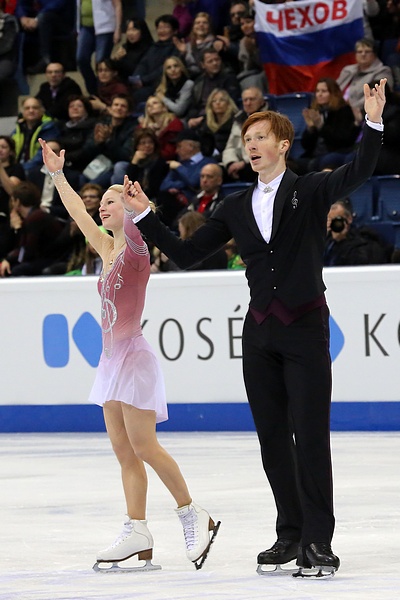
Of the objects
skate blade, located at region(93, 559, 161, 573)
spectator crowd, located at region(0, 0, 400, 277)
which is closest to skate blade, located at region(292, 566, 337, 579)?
skate blade, located at region(93, 559, 161, 573)

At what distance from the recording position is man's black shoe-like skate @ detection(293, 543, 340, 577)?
445cm

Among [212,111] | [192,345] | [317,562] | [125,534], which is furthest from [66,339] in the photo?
[317,562]

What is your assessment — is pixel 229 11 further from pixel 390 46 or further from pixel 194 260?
pixel 194 260

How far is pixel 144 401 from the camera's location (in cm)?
478

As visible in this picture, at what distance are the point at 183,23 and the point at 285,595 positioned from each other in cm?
1032

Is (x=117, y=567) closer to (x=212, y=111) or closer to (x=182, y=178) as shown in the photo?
(x=182, y=178)

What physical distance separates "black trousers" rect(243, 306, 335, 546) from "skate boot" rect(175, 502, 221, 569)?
27 cm

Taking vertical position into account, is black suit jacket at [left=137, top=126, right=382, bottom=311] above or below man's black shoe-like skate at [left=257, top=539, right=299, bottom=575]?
above

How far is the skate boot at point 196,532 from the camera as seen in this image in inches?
187

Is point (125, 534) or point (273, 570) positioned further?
point (125, 534)

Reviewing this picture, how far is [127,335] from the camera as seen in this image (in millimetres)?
4941

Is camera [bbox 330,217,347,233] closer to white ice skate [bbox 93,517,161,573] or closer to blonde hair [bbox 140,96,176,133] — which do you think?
blonde hair [bbox 140,96,176,133]

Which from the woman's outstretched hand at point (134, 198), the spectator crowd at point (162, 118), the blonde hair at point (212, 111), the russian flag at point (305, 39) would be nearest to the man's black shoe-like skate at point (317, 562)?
the woman's outstretched hand at point (134, 198)

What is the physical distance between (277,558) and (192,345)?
17.8ft
